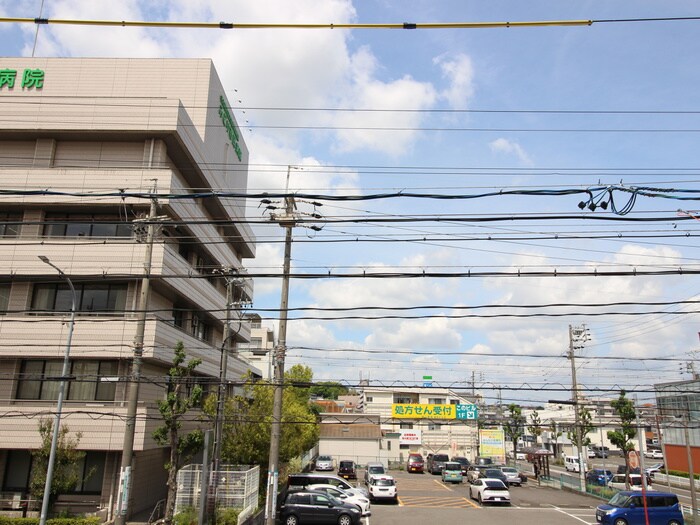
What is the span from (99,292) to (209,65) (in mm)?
16457

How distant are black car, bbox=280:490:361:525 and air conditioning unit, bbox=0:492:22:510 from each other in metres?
12.2

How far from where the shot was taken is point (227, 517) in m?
21.4

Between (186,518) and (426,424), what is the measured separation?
47.9m

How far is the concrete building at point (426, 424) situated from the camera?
61.9 metres

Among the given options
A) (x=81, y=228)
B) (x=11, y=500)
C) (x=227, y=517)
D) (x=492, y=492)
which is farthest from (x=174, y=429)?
(x=492, y=492)

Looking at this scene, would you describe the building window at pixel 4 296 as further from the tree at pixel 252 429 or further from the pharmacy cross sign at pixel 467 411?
the pharmacy cross sign at pixel 467 411

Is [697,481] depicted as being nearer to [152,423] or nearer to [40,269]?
[152,423]

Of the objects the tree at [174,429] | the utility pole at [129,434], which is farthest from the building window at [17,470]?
the utility pole at [129,434]

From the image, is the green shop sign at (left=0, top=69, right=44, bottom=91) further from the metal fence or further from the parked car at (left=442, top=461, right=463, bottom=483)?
the parked car at (left=442, top=461, right=463, bottom=483)

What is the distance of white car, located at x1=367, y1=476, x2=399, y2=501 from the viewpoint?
1255 inches

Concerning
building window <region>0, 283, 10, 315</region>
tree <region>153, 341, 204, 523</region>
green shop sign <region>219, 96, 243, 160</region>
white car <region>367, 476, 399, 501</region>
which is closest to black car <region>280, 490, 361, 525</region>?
tree <region>153, 341, 204, 523</region>

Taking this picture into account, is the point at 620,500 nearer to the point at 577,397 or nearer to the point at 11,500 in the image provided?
the point at 577,397

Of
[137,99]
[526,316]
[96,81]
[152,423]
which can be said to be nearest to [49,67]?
[96,81]

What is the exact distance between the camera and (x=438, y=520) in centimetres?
2636
